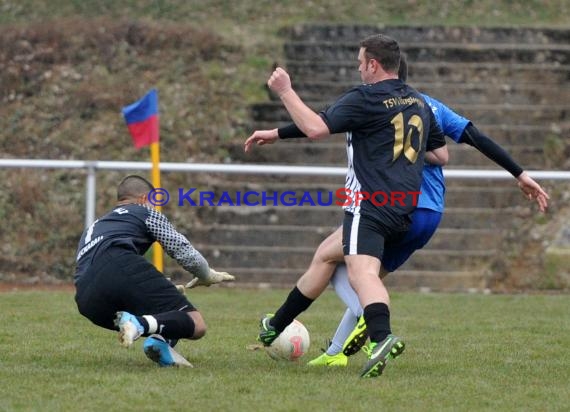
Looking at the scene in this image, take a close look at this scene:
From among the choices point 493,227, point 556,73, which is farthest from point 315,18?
point 493,227

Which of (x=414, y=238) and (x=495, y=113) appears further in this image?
(x=495, y=113)

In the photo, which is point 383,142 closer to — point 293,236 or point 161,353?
point 161,353

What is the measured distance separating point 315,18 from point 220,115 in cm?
343

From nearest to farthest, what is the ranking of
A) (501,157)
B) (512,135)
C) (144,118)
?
(501,157)
(144,118)
(512,135)

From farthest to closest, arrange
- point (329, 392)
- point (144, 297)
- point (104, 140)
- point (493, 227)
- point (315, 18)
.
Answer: point (315, 18), point (104, 140), point (493, 227), point (144, 297), point (329, 392)

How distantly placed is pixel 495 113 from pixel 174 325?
34.9 ft

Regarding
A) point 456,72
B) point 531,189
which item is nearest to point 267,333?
point 531,189

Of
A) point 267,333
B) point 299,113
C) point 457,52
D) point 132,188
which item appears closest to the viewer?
point 299,113

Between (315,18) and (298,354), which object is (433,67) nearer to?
(315,18)

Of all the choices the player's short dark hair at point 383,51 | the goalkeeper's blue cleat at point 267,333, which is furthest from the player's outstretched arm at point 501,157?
the goalkeeper's blue cleat at point 267,333

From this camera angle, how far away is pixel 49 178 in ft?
48.3

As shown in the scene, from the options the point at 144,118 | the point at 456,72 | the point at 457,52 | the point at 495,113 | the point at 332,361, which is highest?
the point at 457,52

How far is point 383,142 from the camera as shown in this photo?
21.4 ft

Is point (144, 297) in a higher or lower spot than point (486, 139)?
lower
